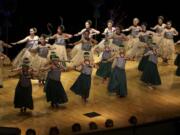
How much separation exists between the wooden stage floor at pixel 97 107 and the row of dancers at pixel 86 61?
0.23m

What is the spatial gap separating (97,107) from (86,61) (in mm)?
1045

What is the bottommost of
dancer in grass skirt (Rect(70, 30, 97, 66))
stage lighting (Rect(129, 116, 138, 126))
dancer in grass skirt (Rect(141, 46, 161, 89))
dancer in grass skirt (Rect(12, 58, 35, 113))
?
stage lighting (Rect(129, 116, 138, 126))

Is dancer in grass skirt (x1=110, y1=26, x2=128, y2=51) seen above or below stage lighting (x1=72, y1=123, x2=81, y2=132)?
above

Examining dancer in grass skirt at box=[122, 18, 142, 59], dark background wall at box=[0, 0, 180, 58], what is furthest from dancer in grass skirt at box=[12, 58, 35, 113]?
dancer in grass skirt at box=[122, 18, 142, 59]

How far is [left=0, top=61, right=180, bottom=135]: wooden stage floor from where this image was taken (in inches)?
455

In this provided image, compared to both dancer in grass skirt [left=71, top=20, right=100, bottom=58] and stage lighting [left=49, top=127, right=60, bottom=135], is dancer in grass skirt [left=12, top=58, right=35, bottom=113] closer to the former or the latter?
stage lighting [left=49, top=127, right=60, bottom=135]

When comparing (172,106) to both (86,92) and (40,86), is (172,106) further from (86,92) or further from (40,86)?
(40,86)

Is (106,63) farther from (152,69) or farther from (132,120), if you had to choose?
(132,120)

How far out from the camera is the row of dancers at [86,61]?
1224 centimetres

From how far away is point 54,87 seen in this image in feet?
40.1

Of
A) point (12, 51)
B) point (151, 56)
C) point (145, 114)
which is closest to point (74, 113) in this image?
point (145, 114)

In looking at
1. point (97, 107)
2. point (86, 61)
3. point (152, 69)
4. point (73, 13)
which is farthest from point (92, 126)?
point (73, 13)

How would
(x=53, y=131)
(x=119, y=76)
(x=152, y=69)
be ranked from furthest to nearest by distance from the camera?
(x=152, y=69)
(x=119, y=76)
(x=53, y=131)

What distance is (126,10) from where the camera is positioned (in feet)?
61.2
